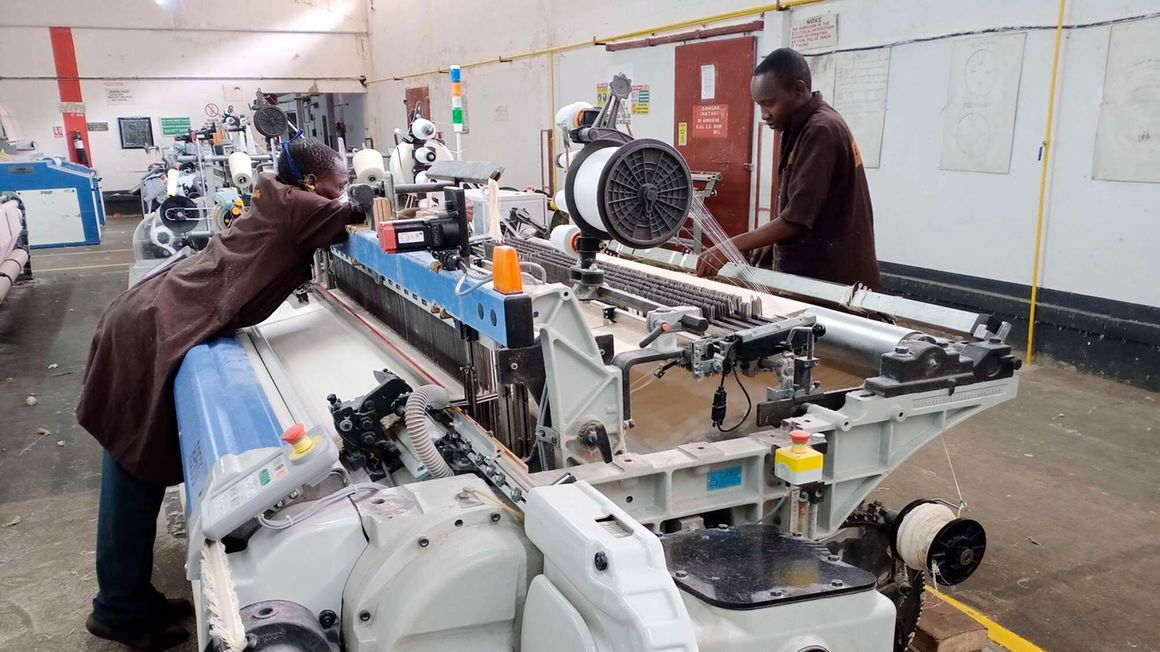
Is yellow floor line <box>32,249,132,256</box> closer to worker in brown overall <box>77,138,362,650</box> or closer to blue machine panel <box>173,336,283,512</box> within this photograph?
worker in brown overall <box>77,138,362,650</box>

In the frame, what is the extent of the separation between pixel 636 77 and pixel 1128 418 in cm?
435

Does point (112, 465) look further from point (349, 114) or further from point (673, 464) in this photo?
point (349, 114)

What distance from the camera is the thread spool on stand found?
5.69 ft

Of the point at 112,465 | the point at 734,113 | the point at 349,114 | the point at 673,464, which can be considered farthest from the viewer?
the point at 349,114

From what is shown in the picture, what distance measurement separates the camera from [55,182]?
8.27m

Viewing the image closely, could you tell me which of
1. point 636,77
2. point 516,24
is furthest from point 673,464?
point 516,24

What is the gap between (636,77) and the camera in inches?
261

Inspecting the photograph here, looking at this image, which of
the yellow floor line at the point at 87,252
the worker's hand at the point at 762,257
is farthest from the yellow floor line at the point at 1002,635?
the yellow floor line at the point at 87,252

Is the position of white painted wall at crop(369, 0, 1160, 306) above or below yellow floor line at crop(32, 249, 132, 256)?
above

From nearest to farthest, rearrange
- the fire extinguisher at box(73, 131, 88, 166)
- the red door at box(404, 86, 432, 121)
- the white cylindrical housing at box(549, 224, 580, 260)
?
the white cylindrical housing at box(549, 224, 580, 260), the red door at box(404, 86, 432, 121), the fire extinguisher at box(73, 131, 88, 166)

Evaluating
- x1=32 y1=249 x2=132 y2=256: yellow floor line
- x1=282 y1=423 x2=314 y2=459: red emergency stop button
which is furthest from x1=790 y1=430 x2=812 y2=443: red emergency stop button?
x1=32 y1=249 x2=132 y2=256: yellow floor line

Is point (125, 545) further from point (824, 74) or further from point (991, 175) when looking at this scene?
point (824, 74)

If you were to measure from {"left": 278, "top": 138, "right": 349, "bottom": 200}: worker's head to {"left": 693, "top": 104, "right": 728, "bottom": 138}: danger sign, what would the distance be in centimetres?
374

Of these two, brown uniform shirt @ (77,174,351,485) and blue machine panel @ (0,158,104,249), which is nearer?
brown uniform shirt @ (77,174,351,485)
